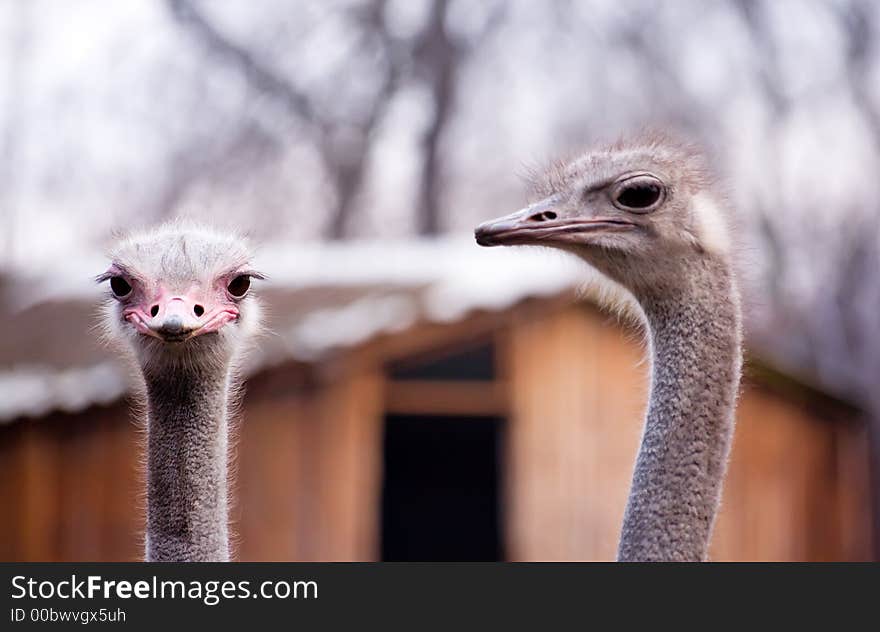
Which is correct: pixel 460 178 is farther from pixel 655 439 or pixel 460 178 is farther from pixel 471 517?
pixel 655 439

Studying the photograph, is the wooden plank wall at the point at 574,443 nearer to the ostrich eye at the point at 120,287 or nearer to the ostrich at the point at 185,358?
the ostrich at the point at 185,358

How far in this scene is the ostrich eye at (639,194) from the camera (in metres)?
2.49

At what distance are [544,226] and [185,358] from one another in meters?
0.72

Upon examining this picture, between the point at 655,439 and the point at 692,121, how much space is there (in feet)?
32.2

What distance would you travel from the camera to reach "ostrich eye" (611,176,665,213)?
249 centimetres

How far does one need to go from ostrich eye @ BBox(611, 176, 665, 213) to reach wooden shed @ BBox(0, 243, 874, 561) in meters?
4.38

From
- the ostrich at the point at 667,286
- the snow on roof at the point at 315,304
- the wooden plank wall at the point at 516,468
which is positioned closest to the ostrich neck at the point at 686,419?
the ostrich at the point at 667,286

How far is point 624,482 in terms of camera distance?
8.24 meters

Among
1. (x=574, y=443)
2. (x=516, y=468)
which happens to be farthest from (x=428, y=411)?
(x=574, y=443)

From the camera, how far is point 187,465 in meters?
2.62

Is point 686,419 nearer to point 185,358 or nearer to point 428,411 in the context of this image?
point 185,358

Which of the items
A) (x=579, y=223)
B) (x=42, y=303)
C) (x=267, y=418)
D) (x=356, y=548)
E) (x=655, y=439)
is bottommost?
(x=655, y=439)

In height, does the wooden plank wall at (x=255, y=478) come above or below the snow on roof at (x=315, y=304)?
below
